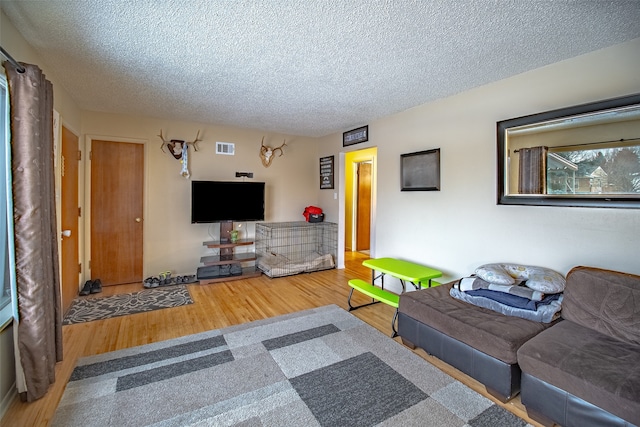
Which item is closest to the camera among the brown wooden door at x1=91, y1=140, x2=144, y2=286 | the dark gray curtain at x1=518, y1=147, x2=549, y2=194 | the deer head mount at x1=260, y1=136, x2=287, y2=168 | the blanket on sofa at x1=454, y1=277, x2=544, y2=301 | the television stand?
the blanket on sofa at x1=454, y1=277, x2=544, y2=301

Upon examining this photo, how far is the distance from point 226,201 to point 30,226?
9.06 feet

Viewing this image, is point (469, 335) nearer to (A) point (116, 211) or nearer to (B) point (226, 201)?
(B) point (226, 201)

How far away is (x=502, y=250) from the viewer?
276cm

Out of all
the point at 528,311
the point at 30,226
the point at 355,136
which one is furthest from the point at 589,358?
the point at 355,136

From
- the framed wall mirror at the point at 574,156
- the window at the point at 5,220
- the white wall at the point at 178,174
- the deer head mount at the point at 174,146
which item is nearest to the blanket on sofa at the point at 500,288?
the framed wall mirror at the point at 574,156

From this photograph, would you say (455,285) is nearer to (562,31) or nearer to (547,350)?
(547,350)

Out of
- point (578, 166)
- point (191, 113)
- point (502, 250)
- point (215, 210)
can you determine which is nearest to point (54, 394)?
point (215, 210)

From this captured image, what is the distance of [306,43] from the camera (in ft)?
6.94

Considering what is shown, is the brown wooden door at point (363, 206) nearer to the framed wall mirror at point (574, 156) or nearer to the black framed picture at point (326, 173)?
the black framed picture at point (326, 173)

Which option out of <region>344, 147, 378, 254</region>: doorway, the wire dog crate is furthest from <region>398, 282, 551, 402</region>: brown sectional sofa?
<region>344, 147, 378, 254</region>: doorway

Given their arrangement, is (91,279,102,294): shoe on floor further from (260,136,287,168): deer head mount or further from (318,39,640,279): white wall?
(318,39,640,279): white wall

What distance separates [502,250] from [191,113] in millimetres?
4089

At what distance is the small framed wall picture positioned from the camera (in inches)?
174

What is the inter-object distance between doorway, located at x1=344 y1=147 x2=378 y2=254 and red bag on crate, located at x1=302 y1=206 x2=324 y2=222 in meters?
1.72
